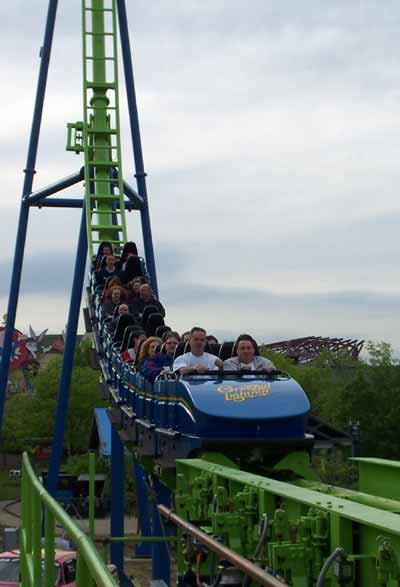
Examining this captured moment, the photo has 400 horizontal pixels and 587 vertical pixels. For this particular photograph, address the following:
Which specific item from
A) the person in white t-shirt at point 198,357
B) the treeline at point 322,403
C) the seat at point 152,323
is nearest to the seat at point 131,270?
the seat at point 152,323

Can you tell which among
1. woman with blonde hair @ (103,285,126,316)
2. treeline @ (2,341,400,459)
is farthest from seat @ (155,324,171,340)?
treeline @ (2,341,400,459)

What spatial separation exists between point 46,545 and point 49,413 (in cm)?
4087

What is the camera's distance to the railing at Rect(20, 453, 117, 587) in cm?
236

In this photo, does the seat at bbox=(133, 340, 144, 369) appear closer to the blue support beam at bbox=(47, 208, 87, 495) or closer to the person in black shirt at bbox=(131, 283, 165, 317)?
the person in black shirt at bbox=(131, 283, 165, 317)

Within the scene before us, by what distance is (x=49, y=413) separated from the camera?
44.0 metres

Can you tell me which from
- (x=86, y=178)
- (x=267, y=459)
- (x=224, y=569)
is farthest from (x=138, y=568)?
(x=224, y=569)

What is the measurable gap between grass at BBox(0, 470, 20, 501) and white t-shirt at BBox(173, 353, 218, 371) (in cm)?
3033

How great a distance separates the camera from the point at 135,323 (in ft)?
38.5

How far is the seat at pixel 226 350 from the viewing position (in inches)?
347

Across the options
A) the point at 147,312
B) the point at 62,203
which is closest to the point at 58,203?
the point at 62,203

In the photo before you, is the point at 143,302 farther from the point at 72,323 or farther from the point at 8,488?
the point at 8,488

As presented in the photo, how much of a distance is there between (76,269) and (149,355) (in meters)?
8.08

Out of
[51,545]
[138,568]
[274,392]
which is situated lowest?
[138,568]

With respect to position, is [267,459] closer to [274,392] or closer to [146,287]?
[274,392]
